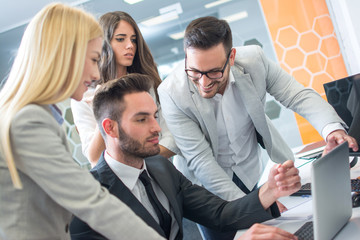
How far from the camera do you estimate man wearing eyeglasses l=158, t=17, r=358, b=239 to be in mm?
1791

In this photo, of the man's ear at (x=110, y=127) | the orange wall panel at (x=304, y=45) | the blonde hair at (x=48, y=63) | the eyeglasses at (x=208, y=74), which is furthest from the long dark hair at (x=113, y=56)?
the orange wall panel at (x=304, y=45)

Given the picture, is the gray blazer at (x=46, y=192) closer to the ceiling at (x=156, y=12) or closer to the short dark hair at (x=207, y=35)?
the short dark hair at (x=207, y=35)

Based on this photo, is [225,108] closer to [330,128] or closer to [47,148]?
[330,128]

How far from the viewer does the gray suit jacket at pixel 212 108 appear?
1896 mm

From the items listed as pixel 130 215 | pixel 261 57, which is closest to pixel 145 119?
pixel 130 215

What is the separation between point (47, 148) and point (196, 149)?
3.38ft

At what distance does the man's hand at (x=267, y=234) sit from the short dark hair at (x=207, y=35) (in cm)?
88

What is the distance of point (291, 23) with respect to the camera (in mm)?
4359

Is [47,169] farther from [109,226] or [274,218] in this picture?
[274,218]

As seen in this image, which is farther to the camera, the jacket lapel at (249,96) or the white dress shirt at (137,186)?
the jacket lapel at (249,96)

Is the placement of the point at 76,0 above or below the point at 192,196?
above

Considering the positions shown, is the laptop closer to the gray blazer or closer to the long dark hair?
the gray blazer

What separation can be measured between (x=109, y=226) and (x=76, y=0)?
4.23 meters

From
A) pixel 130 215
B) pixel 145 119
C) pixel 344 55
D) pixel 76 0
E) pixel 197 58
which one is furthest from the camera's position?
pixel 76 0
